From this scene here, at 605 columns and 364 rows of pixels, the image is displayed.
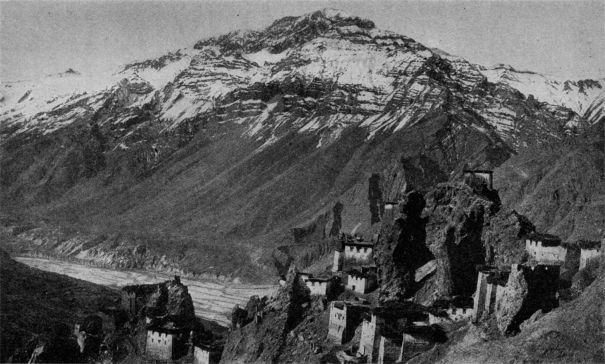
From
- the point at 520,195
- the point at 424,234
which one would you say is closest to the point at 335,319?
the point at 424,234

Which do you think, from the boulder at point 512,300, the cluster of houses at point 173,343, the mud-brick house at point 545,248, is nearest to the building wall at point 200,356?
the cluster of houses at point 173,343

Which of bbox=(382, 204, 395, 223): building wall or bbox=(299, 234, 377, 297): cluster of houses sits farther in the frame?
bbox=(382, 204, 395, 223): building wall

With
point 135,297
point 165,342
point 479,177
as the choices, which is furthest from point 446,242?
point 135,297

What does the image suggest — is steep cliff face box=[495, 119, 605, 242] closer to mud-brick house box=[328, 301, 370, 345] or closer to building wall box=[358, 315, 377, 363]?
mud-brick house box=[328, 301, 370, 345]

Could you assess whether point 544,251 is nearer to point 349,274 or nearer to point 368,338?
point 368,338

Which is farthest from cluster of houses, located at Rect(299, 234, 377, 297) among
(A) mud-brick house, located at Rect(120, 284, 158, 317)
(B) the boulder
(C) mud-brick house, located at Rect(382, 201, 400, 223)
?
(A) mud-brick house, located at Rect(120, 284, 158, 317)

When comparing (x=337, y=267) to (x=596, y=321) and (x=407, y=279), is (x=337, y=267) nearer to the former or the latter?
(x=407, y=279)

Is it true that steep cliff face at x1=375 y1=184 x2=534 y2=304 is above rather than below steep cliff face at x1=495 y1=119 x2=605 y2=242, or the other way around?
below

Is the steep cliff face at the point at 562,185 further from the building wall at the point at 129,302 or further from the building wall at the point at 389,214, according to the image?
the building wall at the point at 129,302
